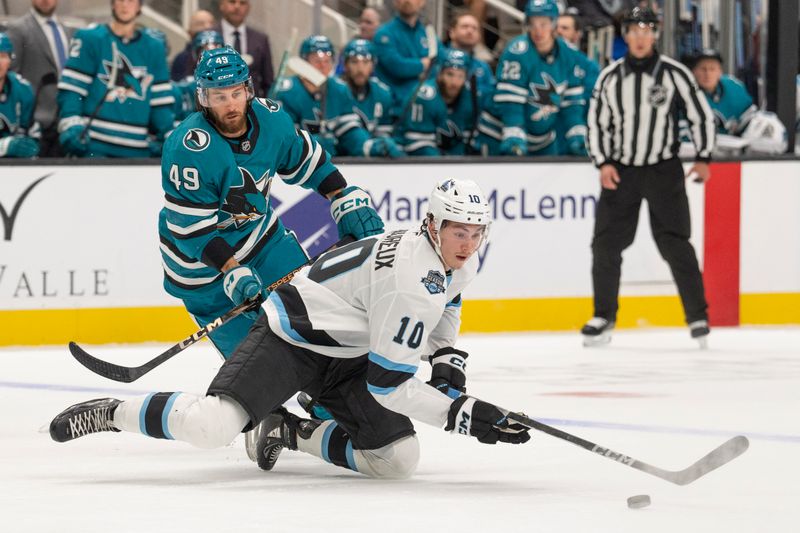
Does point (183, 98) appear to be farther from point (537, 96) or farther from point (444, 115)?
point (537, 96)

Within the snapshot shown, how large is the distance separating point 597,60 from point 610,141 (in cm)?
156

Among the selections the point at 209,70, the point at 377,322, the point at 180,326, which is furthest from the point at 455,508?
the point at 180,326

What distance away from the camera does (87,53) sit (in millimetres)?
6707

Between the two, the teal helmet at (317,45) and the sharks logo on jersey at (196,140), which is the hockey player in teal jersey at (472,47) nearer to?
the teal helmet at (317,45)

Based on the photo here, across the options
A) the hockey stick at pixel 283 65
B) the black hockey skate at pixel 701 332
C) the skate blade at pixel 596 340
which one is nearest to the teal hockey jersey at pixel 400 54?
the hockey stick at pixel 283 65

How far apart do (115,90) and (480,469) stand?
3.50 meters

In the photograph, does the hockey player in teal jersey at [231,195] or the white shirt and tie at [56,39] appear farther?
the white shirt and tie at [56,39]

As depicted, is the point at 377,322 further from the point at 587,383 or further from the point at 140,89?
the point at 140,89

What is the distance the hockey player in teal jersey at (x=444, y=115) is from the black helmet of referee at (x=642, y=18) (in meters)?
1.03

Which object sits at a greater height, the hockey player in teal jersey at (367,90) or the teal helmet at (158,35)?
the teal helmet at (158,35)

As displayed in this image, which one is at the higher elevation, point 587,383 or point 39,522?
point 39,522

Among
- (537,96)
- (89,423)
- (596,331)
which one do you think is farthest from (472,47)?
(89,423)

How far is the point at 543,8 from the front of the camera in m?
7.40

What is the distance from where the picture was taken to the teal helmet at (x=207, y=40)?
271 inches
